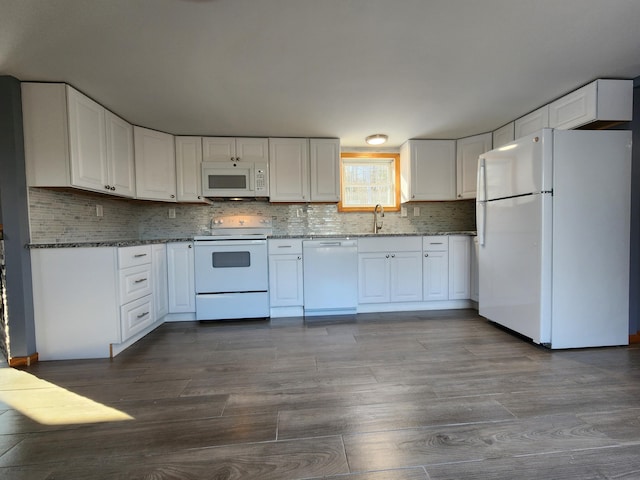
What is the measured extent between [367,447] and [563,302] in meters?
1.92

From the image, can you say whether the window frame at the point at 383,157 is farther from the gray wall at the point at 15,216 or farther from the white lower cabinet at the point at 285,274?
the gray wall at the point at 15,216

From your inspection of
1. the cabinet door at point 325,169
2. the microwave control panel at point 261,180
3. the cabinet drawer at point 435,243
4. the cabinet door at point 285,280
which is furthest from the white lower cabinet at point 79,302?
the cabinet drawer at point 435,243

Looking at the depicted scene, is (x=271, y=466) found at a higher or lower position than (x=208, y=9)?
lower

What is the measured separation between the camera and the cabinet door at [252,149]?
10.8ft

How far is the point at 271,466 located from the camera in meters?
1.09

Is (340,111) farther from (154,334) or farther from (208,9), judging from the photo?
(154,334)

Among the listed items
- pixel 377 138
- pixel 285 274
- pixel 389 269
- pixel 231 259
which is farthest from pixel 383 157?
pixel 231 259

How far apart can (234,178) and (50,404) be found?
235 centimetres

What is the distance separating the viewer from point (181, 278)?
299 centimetres

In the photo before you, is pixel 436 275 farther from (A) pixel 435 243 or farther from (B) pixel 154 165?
(B) pixel 154 165

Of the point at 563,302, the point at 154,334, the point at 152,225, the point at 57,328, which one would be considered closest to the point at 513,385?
the point at 563,302

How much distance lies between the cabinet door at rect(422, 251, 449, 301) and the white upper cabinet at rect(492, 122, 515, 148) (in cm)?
133

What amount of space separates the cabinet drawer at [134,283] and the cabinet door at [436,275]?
2801mm

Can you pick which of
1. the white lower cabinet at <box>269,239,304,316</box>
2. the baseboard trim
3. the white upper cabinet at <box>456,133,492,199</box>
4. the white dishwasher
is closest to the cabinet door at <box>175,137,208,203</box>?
the white lower cabinet at <box>269,239,304,316</box>
